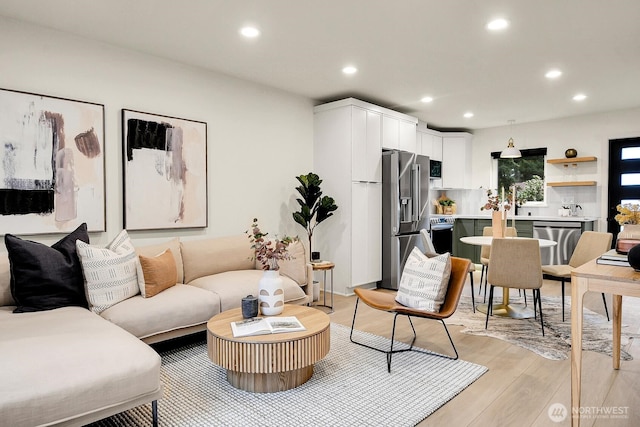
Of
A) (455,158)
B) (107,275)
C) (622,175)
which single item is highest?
(455,158)

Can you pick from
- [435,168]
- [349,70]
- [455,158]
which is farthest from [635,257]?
[455,158]

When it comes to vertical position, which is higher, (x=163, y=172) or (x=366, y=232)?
(x=163, y=172)

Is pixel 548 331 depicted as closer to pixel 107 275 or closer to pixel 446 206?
pixel 107 275

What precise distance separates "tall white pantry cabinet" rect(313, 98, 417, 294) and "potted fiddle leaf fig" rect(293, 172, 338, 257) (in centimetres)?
27

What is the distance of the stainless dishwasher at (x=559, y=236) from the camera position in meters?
5.87

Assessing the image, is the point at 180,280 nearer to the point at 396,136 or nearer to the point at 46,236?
the point at 46,236

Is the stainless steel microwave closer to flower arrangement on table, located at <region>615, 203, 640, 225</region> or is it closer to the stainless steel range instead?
the stainless steel range

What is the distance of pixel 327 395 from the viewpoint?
7.89 ft

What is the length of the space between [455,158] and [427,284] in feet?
16.2

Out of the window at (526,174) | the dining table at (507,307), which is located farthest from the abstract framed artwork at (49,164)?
the window at (526,174)

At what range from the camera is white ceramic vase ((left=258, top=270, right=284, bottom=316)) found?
2.75 meters

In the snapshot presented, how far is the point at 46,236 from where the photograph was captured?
3.24 meters

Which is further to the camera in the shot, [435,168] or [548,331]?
[435,168]

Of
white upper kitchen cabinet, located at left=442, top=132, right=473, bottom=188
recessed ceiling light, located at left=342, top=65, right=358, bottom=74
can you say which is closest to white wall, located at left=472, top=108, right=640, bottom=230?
white upper kitchen cabinet, located at left=442, top=132, right=473, bottom=188
